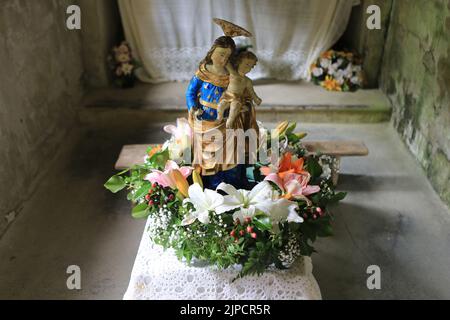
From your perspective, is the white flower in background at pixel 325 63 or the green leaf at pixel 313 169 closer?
the green leaf at pixel 313 169

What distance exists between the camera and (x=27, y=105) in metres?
2.83

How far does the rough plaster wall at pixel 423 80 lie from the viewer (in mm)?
2723

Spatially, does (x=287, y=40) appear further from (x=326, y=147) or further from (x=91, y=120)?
(x=91, y=120)

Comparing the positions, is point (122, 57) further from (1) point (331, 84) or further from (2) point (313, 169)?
(2) point (313, 169)

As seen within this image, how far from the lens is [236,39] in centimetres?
384

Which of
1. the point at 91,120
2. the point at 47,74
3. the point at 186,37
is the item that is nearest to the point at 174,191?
the point at 47,74

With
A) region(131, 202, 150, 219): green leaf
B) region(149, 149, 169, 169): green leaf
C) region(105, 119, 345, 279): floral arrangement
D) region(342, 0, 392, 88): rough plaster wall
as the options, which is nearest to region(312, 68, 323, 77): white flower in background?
A: region(342, 0, 392, 88): rough plaster wall

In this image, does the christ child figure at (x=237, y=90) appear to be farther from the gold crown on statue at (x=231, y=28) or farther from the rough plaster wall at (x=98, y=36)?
the rough plaster wall at (x=98, y=36)

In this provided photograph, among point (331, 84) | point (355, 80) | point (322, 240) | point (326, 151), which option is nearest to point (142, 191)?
point (322, 240)

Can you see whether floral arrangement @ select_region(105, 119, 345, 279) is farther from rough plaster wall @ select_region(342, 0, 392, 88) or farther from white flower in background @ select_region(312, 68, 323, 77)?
rough plaster wall @ select_region(342, 0, 392, 88)

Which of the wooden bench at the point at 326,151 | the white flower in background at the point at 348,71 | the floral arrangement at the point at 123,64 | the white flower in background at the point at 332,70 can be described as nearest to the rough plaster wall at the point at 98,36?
the floral arrangement at the point at 123,64

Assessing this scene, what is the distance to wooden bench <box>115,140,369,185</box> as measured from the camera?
2588 millimetres

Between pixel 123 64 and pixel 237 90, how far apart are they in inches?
92.0

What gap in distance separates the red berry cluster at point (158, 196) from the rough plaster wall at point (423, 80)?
1718 mm
